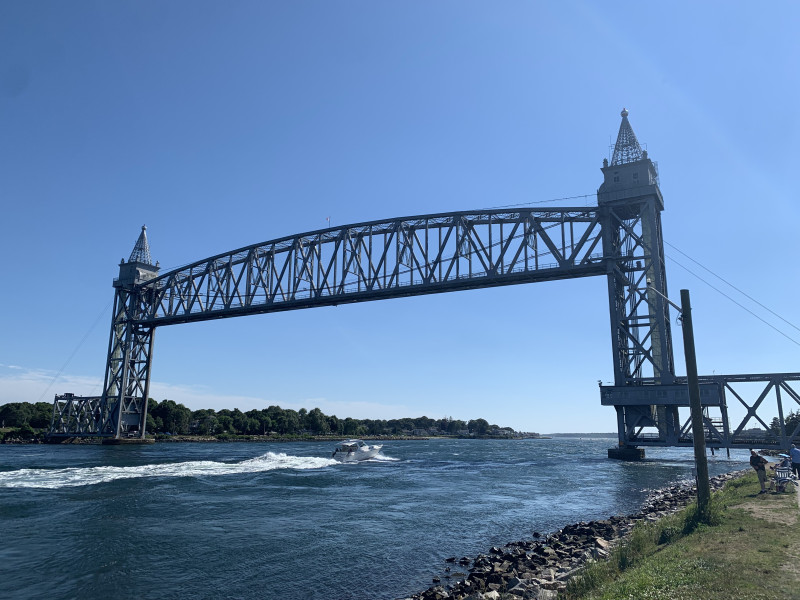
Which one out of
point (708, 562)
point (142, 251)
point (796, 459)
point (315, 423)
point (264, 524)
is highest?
point (142, 251)

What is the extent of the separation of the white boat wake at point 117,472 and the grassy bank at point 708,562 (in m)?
36.5

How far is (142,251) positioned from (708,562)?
9821 centimetres

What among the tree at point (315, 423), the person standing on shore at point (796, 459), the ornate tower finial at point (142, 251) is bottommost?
the tree at point (315, 423)

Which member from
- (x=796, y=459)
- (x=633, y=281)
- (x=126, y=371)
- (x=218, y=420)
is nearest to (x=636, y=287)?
(x=633, y=281)

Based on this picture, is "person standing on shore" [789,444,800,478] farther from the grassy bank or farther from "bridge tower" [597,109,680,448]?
"bridge tower" [597,109,680,448]

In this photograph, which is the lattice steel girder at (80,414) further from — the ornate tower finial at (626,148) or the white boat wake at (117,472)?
the ornate tower finial at (626,148)

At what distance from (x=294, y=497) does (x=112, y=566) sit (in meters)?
16.4

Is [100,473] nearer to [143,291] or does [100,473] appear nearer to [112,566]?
[112,566]

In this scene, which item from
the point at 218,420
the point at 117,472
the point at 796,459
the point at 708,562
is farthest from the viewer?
the point at 218,420

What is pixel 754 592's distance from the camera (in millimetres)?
9430

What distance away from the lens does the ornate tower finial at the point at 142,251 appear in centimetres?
9219

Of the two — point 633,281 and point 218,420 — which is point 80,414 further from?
point 633,281

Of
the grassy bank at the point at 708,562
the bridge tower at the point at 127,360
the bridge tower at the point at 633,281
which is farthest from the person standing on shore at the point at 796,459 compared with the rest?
the bridge tower at the point at 127,360

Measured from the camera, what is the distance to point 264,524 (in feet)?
82.3
